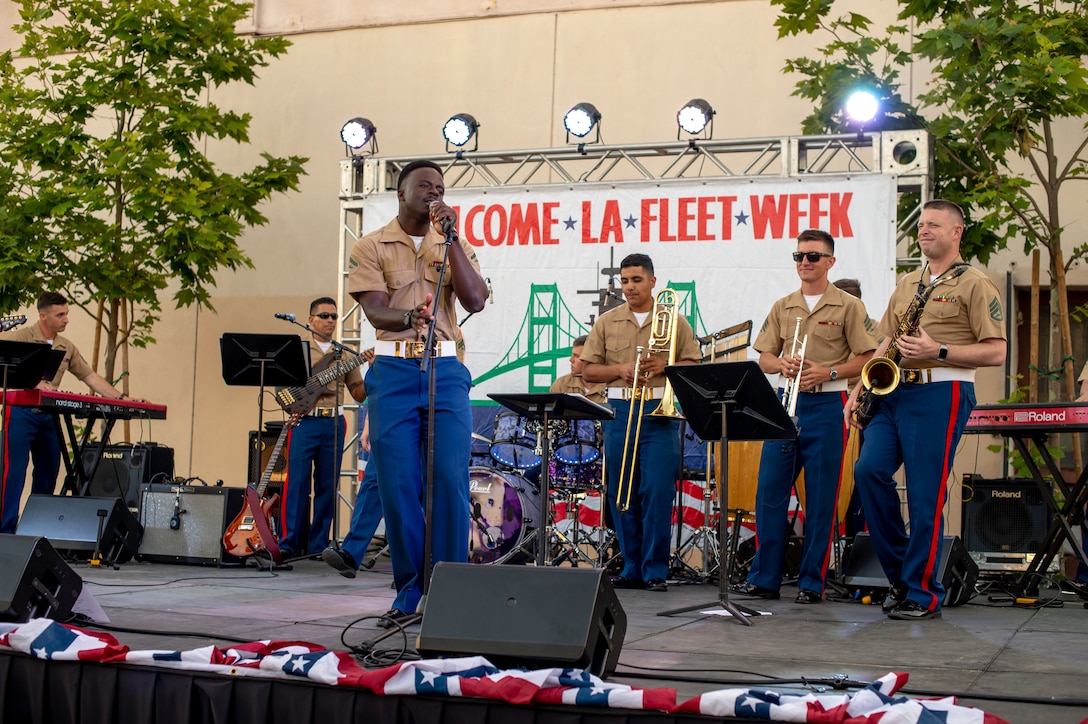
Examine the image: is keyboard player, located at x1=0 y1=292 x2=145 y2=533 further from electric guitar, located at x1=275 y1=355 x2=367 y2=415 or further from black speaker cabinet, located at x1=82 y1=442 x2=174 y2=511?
electric guitar, located at x1=275 y1=355 x2=367 y2=415

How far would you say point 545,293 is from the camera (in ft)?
35.0

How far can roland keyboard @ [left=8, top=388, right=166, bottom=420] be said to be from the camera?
8781mm

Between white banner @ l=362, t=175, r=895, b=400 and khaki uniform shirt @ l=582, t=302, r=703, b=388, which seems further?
white banner @ l=362, t=175, r=895, b=400

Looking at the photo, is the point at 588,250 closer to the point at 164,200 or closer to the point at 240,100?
the point at 164,200

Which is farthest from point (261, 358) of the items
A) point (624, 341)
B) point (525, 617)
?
point (525, 617)

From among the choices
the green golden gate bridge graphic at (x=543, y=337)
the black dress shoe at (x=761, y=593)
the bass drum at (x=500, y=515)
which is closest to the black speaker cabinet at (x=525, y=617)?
the black dress shoe at (x=761, y=593)

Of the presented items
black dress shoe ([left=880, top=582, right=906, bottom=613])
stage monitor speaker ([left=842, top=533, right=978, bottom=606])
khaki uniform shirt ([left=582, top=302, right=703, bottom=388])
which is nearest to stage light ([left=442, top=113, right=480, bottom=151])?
khaki uniform shirt ([left=582, top=302, right=703, bottom=388])

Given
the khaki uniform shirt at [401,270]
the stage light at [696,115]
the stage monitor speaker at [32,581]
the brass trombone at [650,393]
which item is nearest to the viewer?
the stage monitor speaker at [32,581]

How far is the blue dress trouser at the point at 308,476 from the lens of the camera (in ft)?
31.9

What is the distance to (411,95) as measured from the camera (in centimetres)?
1437

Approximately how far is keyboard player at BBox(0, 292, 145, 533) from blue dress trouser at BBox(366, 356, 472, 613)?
4755 mm

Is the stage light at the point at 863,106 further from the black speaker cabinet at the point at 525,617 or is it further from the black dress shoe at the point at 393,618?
the black speaker cabinet at the point at 525,617

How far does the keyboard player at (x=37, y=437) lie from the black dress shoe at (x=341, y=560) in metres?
2.74

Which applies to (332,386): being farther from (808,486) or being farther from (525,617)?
(525,617)
